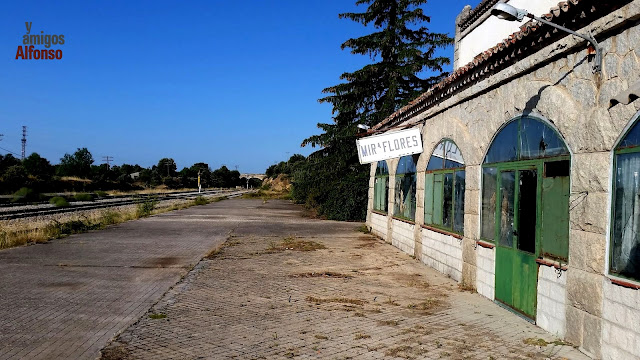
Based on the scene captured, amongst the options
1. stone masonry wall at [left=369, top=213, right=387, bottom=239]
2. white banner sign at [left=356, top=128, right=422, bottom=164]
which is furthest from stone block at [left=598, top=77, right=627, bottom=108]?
stone masonry wall at [left=369, top=213, right=387, bottom=239]

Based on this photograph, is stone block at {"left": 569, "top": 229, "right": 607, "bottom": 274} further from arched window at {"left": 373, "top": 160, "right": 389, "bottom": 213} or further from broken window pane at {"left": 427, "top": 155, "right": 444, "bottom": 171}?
arched window at {"left": 373, "top": 160, "right": 389, "bottom": 213}

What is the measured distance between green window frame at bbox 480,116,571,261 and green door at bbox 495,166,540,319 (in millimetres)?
100

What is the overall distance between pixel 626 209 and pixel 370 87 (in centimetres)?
2489

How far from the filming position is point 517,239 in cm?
698

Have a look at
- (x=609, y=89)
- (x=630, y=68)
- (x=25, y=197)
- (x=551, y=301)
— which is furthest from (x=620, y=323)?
(x=25, y=197)

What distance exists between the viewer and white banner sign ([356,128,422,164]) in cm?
1213

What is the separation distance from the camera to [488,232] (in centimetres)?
810

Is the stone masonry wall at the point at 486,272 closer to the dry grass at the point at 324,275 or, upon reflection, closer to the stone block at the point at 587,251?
the stone block at the point at 587,251

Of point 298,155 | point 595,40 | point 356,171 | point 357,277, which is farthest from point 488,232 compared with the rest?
point 298,155

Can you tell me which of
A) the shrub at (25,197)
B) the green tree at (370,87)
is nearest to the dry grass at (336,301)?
the green tree at (370,87)

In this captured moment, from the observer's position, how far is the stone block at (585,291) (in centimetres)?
509

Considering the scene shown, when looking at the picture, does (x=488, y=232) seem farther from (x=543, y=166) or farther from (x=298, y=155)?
(x=298, y=155)

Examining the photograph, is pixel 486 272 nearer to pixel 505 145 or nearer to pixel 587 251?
pixel 505 145

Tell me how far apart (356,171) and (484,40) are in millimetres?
16383
